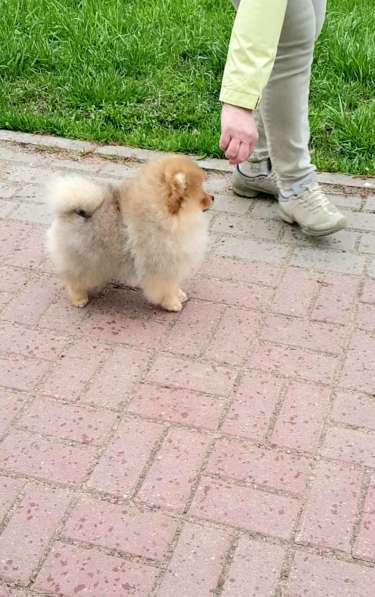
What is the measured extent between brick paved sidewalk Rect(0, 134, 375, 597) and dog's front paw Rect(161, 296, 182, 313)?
3 centimetres

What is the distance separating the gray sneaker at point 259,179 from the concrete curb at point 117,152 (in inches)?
14.1

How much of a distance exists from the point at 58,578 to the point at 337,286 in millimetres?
2071

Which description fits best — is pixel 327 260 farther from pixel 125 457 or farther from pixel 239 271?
pixel 125 457

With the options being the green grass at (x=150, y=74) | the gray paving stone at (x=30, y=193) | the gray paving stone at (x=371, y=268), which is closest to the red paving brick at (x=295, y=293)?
the gray paving stone at (x=371, y=268)

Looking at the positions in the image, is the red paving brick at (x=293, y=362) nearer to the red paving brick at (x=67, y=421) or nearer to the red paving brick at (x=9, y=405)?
the red paving brick at (x=67, y=421)

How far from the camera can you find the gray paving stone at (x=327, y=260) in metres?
4.12

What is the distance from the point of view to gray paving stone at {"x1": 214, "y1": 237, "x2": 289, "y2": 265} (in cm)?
423

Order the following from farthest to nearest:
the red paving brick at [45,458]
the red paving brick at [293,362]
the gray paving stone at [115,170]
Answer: the gray paving stone at [115,170], the red paving brick at [293,362], the red paving brick at [45,458]

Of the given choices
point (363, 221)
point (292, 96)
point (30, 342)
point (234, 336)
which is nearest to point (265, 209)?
point (363, 221)

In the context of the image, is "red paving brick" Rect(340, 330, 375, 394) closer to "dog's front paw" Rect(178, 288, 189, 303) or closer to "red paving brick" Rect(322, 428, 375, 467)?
"red paving brick" Rect(322, 428, 375, 467)

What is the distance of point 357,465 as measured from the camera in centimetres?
291

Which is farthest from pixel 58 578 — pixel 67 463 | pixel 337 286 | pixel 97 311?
pixel 337 286

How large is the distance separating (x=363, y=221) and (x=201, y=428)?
1.94 m

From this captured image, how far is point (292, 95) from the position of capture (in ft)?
13.5
